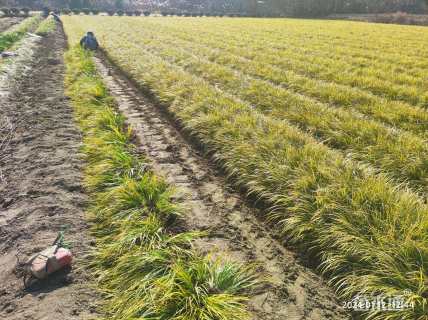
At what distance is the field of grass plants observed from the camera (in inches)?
115

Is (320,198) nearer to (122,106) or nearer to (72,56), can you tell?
(122,106)

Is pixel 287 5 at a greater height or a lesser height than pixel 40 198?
greater

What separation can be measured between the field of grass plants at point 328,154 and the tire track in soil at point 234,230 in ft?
0.68

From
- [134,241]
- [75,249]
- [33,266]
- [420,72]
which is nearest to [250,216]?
[134,241]

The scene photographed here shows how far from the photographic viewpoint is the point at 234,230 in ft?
12.0

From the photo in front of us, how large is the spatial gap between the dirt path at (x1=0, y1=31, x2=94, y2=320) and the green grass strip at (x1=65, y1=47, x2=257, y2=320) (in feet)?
0.65

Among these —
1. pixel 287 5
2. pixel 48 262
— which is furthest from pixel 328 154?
pixel 287 5

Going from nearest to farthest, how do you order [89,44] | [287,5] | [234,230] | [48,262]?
[48,262] < [234,230] < [89,44] < [287,5]

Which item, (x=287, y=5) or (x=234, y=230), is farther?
(x=287, y=5)

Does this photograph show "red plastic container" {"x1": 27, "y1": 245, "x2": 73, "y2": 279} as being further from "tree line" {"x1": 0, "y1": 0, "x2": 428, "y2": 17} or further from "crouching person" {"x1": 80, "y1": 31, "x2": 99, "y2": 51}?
"tree line" {"x1": 0, "y1": 0, "x2": 428, "y2": 17}

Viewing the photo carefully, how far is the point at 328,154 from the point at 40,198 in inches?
148

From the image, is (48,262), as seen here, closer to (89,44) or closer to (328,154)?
(328,154)

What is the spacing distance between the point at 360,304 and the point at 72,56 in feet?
47.3

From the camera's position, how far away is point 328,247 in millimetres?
3162
